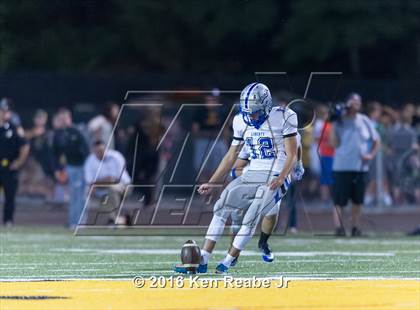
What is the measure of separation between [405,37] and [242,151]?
17.9 m

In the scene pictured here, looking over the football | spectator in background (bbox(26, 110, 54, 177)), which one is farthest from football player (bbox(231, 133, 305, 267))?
→ spectator in background (bbox(26, 110, 54, 177))

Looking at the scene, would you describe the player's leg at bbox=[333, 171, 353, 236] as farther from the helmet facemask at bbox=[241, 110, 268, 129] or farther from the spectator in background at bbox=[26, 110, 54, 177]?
the spectator in background at bbox=[26, 110, 54, 177]

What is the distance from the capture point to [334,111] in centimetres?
1819

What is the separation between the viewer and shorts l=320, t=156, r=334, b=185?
18.7 meters

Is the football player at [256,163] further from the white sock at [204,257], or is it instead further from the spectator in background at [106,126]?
the spectator in background at [106,126]

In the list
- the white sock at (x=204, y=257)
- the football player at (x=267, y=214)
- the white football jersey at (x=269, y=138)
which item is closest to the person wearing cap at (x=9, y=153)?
the football player at (x=267, y=214)

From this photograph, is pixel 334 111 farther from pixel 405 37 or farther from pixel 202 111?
pixel 405 37

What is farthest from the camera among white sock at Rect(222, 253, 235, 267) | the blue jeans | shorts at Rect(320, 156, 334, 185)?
the blue jeans

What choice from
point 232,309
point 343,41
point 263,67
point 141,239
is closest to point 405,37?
point 343,41

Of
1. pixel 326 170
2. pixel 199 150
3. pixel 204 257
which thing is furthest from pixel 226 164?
pixel 199 150

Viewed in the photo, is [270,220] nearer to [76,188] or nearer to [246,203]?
[246,203]

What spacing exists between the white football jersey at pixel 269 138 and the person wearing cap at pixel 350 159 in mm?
5391

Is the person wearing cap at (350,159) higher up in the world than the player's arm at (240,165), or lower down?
higher up

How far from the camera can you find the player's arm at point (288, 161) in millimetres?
12078
